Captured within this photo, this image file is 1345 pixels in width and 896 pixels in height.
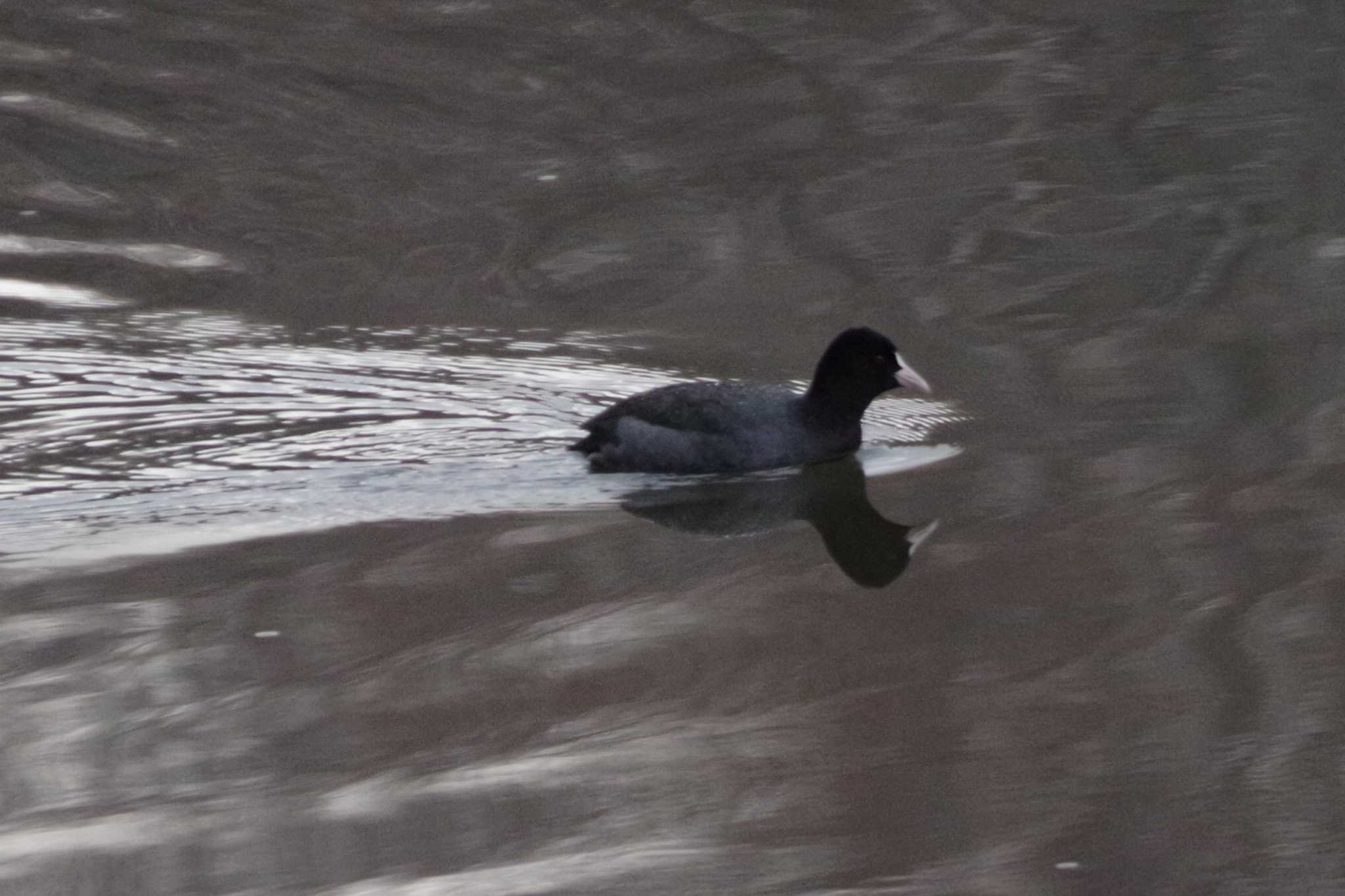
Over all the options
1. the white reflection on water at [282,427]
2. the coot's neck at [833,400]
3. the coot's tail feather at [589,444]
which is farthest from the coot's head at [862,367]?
the coot's tail feather at [589,444]

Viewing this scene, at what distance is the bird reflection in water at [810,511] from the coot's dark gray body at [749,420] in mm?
88

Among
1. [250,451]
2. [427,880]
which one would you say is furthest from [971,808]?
[250,451]

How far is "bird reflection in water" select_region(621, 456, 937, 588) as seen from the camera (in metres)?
7.46

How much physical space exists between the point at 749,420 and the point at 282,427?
199 centimetres

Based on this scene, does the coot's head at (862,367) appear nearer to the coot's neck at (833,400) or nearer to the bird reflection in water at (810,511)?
the coot's neck at (833,400)

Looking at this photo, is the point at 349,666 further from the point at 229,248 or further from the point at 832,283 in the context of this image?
the point at 229,248

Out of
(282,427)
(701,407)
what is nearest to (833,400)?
(701,407)

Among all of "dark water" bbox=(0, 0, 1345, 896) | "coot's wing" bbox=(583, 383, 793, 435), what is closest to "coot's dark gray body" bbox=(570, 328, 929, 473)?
"coot's wing" bbox=(583, 383, 793, 435)

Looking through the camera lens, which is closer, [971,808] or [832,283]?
[971,808]

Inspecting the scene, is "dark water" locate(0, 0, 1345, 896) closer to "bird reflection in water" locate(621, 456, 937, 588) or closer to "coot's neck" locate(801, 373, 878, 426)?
"bird reflection in water" locate(621, 456, 937, 588)

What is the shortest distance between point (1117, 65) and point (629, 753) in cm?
1006

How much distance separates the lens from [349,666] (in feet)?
21.0

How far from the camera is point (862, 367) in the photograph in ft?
27.5

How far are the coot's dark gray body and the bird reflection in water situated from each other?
0.09 m
